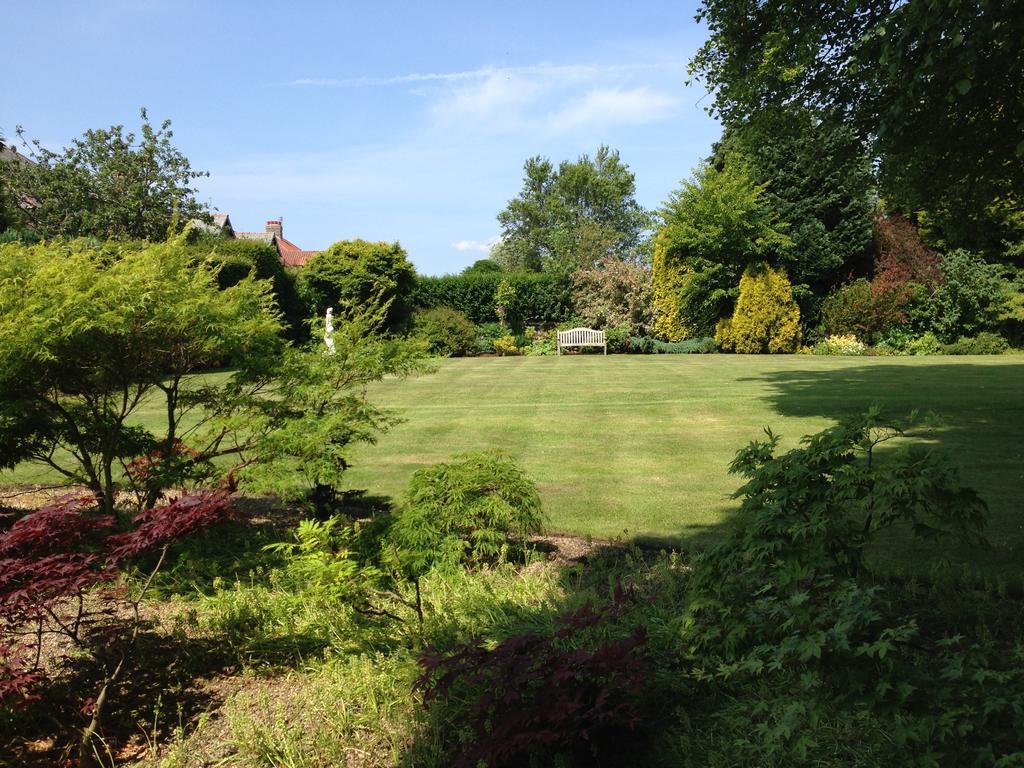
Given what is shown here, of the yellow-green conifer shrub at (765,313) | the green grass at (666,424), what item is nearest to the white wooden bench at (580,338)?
the yellow-green conifer shrub at (765,313)

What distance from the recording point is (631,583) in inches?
186

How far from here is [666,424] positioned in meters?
11.1

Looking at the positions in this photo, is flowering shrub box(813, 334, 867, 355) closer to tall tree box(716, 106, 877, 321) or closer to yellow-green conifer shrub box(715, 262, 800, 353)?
yellow-green conifer shrub box(715, 262, 800, 353)

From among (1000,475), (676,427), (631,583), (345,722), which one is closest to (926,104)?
(1000,475)

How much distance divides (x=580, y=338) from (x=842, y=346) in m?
8.79

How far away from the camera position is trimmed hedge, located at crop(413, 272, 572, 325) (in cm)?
2855

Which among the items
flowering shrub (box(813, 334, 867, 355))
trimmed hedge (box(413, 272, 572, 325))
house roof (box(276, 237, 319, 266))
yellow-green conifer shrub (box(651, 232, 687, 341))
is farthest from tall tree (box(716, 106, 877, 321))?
house roof (box(276, 237, 319, 266))

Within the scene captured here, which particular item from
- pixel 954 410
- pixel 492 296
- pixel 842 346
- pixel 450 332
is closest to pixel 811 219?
pixel 842 346

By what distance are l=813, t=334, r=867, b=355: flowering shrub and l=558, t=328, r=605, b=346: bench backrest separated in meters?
7.34

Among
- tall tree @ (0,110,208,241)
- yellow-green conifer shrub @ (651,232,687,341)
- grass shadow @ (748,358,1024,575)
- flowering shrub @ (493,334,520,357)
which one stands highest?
tall tree @ (0,110,208,241)

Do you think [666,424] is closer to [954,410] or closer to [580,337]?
[954,410]

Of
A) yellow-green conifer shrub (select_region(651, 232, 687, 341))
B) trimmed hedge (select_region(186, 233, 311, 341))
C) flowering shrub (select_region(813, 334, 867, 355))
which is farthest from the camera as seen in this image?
yellow-green conifer shrub (select_region(651, 232, 687, 341))

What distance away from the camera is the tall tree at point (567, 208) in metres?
58.8

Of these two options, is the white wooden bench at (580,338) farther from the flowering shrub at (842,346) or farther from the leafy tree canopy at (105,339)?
the leafy tree canopy at (105,339)
